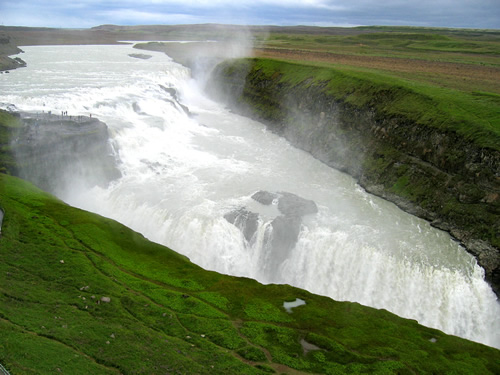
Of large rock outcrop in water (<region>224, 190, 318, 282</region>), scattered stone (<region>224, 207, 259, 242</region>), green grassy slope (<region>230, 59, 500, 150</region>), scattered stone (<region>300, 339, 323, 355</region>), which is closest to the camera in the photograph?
scattered stone (<region>300, 339, 323, 355</region>)

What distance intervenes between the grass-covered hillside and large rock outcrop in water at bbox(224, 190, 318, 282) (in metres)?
5.50

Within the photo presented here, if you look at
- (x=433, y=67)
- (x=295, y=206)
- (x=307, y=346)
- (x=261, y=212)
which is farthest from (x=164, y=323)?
(x=433, y=67)

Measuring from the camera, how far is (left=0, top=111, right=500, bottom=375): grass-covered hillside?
14.9 meters

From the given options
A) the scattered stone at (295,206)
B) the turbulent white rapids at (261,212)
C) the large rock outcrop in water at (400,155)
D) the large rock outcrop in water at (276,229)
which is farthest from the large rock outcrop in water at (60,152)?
the large rock outcrop in water at (400,155)

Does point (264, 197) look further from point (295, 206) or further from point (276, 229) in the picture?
point (276, 229)

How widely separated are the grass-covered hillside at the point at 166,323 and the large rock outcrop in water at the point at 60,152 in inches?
370

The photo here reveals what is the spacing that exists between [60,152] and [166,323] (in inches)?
858

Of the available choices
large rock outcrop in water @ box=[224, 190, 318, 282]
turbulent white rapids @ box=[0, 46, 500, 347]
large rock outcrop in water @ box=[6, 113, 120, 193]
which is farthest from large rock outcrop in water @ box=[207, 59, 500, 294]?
large rock outcrop in water @ box=[6, 113, 120, 193]

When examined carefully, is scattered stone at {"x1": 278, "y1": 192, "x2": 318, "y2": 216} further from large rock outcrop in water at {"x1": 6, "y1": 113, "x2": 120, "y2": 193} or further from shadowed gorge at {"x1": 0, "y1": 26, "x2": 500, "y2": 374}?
large rock outcrop in water at {"x1": 6, "y1": 113, "x2": 120, "y2": 193}

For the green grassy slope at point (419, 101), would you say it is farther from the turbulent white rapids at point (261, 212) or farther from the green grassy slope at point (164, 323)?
the green grassy slope at point (164, 323)

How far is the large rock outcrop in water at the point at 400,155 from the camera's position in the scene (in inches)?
1151

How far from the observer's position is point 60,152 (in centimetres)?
3350

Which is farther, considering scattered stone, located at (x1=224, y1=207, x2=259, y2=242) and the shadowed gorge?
scattered stone, located at (x1=224, y1=207, x2=259, y2=242)

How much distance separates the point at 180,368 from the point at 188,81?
68.9m
